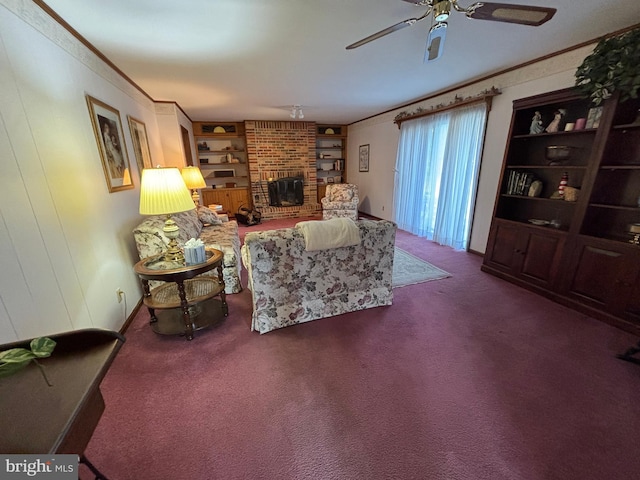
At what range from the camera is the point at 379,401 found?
4.92 feet

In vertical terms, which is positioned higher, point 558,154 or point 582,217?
point 558,154

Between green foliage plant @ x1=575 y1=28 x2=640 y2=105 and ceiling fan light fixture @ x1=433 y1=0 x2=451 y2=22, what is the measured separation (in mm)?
1471

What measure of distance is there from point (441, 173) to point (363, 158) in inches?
104

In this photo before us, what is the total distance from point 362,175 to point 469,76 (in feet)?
11.4

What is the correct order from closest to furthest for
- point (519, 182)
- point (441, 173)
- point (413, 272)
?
point (519, 182)
point (413, 272)
point (441, 173)

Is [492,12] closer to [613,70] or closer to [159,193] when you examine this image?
[613,70]

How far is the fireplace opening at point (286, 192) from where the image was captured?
20.5 feet

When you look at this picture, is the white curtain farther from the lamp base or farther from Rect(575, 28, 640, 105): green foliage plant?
the lamp base

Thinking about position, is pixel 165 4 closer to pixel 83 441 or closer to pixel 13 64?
pixel 13 64

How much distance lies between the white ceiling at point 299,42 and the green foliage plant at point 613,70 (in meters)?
0.21

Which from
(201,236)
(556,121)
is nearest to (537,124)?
(556,121)

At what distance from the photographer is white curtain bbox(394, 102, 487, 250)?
3607mm

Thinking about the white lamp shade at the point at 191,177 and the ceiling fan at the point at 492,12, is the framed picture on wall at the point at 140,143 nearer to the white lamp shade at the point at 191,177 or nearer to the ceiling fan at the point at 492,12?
the white lamp shade at the point at 191,177

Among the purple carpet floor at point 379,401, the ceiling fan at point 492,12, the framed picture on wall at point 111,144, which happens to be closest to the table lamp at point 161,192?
the framed picture on wall at point 111,144
